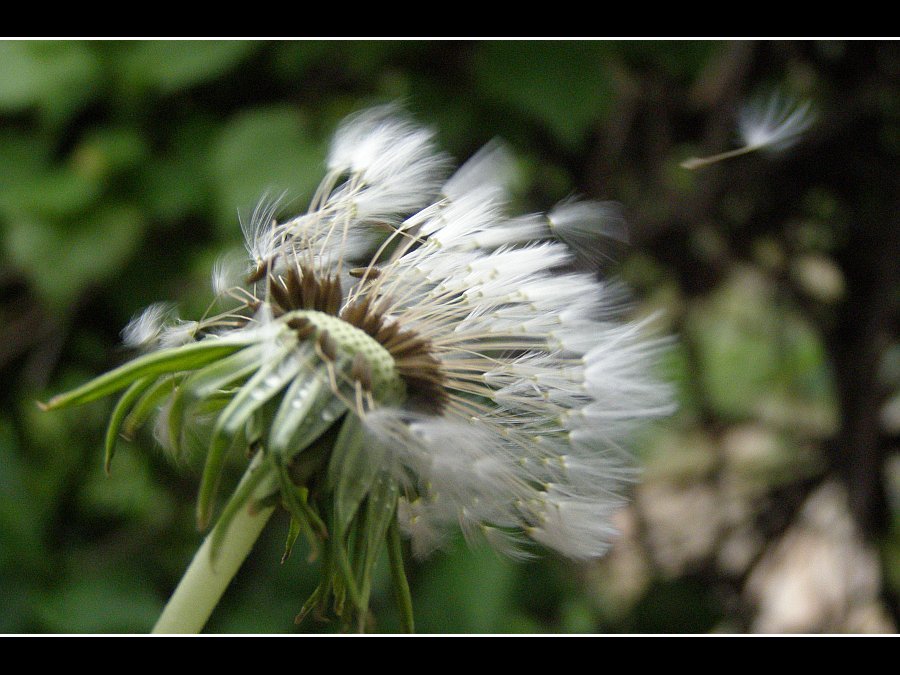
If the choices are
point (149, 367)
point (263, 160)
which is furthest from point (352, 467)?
point (263, 160)

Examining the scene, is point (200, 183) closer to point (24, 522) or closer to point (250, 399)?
point (24, 522)

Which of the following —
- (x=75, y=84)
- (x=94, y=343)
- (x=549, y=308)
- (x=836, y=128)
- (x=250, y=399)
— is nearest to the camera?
(x=250, y=399)

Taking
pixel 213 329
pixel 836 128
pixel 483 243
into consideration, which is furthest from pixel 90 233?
pixel 836 128

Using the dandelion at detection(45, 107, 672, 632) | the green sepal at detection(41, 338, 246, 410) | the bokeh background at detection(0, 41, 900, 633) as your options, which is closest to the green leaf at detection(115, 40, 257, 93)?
the bokeh background at detection(0, 41, 900, 633)

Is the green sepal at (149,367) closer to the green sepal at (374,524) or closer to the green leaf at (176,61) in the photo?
the green sepal at (374,524)

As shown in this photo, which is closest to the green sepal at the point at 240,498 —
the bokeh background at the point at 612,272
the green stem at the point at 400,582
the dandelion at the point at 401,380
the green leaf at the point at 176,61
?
the dandelion at the point at 401,380

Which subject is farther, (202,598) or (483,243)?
(483,243)
